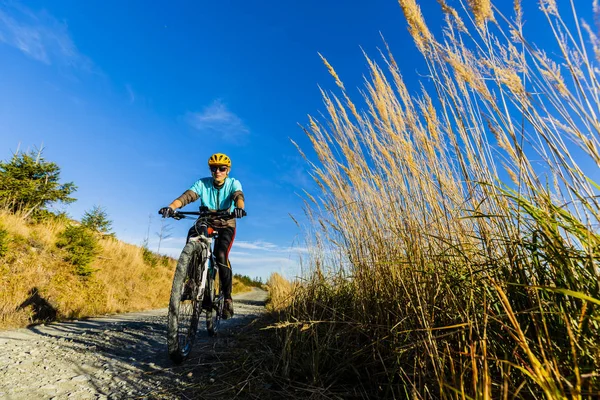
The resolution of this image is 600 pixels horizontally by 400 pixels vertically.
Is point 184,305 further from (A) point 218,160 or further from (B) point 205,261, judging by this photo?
(A) point 218,160

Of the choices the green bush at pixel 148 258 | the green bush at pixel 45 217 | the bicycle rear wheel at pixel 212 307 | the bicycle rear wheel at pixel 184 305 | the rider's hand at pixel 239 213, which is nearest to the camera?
the bicycle rear wheel at pixel 184 305

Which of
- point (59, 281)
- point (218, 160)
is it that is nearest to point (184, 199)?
point (218, 160)

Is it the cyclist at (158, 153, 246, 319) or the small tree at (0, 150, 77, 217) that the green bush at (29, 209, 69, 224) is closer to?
the small tree at (0, 150, 77, 217)

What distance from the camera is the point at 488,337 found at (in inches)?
41.1

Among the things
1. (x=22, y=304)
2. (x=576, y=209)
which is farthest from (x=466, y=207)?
(x=22, y=304)

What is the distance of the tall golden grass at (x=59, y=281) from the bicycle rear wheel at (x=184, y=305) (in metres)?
2.71

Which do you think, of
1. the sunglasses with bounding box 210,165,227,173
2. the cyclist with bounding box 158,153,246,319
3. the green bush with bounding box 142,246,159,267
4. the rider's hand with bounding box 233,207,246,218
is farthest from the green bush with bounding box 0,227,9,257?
the green bush with bounding box 142,246,159,267

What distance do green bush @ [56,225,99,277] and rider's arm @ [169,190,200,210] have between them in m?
4.92

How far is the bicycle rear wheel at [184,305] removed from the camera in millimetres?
2115

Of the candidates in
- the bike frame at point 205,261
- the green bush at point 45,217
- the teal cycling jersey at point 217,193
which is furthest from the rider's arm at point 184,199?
the green bush at point 45,217

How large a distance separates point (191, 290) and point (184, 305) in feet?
0.70

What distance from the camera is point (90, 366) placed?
2.07 m

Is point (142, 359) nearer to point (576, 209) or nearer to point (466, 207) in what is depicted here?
point (466, 207)

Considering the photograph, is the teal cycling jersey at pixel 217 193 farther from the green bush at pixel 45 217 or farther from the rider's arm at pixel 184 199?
the green bush at pixel 45 217
